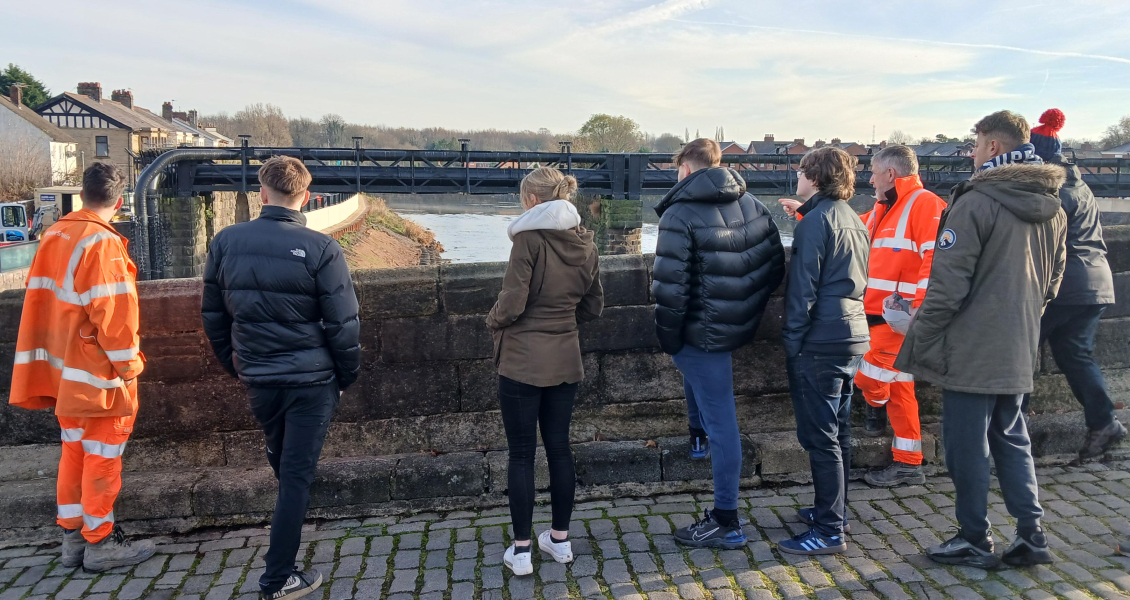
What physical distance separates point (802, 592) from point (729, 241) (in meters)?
1.34

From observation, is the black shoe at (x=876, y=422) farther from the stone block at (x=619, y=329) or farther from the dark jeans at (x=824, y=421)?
the stone block at (x=619, y=329)

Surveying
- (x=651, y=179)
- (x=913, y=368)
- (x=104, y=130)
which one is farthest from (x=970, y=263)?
(x=104, y=130)

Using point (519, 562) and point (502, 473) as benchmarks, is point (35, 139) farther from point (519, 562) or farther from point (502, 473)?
point (519, 562)

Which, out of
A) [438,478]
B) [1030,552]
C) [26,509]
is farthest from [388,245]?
[1030,552]

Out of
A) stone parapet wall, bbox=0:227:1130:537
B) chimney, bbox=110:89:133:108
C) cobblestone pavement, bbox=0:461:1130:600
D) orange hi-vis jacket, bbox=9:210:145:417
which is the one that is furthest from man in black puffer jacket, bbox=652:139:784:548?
chimney, bbox=110:89:133:108

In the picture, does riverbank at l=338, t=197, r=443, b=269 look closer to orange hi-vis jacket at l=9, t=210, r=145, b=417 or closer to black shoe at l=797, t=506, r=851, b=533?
orange hi-vis jacket at l=9, t=210, r=145, b=417

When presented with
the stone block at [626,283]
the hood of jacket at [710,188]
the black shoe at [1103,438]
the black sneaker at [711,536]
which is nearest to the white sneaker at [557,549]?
the black sneaker at [711,536]

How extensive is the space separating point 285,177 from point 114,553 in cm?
174

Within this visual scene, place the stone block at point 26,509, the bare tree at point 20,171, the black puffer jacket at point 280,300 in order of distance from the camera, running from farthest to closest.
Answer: the bare tree at point 20,171
the stone block at point 26,509
the black puffer jacket at point 280,300

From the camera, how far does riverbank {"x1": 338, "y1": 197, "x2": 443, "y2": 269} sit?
34938 mm

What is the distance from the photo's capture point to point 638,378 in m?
4.15

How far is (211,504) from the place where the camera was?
3.53 metres

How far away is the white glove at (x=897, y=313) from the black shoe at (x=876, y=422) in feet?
2.91

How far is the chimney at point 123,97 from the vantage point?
58.1m
